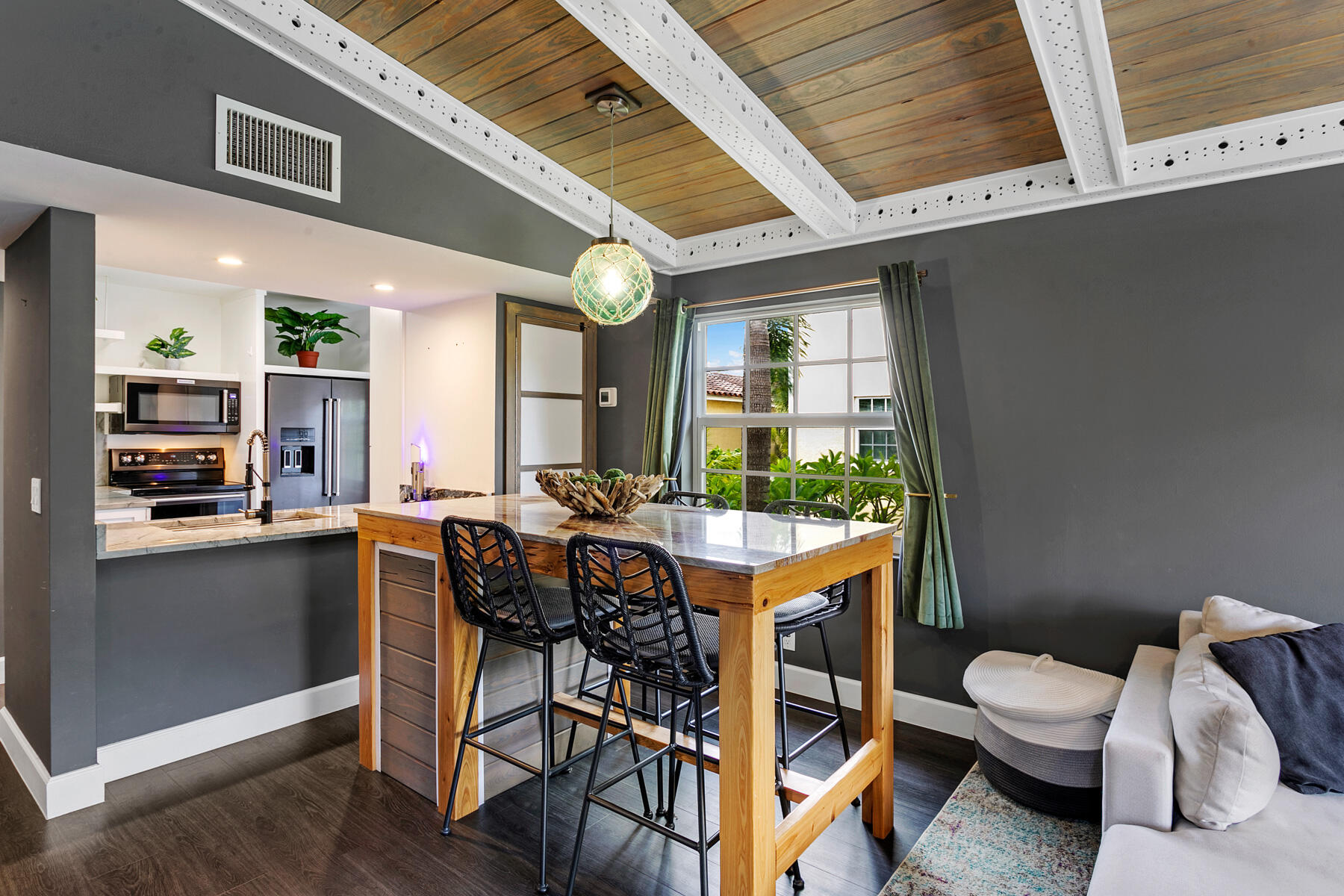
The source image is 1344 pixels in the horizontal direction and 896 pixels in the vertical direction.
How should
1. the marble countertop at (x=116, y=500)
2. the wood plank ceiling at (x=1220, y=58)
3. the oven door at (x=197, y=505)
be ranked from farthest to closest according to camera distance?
1. the oven door at (x=197, y=505)
2. the marble countertop at (x=116, y=500)
3. the wood plank ceiling at (x=1220, y=58)

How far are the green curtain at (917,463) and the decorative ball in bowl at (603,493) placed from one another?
1274 millimetres

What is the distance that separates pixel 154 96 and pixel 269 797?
237 centimetres

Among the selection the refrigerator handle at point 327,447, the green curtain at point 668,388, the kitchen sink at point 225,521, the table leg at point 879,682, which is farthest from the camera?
the refrigerator handle at point 327,447

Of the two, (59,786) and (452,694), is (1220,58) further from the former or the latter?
(59,786)

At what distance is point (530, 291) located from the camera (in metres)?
3.94

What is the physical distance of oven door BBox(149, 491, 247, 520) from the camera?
15.2ft

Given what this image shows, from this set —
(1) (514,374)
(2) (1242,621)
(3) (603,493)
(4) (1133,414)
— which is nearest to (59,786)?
(3) (603,493)

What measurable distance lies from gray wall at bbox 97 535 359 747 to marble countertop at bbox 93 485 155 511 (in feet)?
6.47

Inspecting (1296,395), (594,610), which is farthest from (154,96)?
(1296,395)

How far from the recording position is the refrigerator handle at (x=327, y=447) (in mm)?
5570

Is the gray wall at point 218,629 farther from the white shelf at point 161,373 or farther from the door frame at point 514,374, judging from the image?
the white shelf at point 161,373

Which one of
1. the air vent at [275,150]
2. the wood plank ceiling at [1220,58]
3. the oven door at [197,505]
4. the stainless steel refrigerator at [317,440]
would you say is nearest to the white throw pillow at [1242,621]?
the wood plank ceiling at [1220,58]

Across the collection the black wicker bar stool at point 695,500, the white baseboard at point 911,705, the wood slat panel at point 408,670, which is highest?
the black wicker bar stool at point 695,500

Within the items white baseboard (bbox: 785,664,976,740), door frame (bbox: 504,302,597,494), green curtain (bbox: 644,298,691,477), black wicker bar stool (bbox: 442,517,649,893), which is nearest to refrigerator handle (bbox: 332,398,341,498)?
door frame (bbox: 504,302,597,494)
